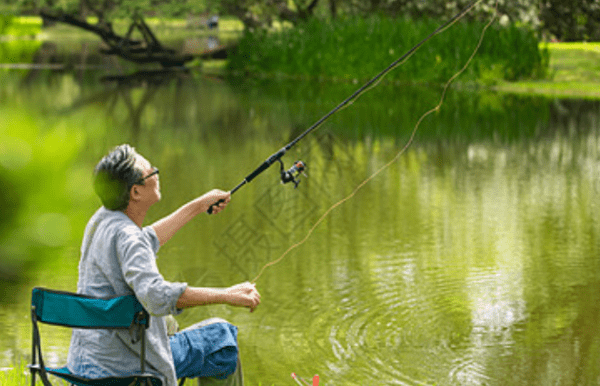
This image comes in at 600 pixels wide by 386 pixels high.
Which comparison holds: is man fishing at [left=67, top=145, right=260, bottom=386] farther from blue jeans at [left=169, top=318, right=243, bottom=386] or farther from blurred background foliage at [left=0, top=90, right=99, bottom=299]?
blurred background foliage at [left=0, top=90, right=99, bottom=299]

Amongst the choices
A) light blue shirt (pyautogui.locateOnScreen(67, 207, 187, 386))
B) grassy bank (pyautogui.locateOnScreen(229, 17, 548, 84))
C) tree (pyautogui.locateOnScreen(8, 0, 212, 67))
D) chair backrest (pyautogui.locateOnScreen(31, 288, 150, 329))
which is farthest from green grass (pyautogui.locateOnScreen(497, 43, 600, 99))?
chair backrest (pyautogui.locateOnScreen(31, 288, 150, 329))

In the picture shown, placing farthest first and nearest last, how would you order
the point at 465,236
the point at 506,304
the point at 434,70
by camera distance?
the point at 434,70 → the point at 465,236 → the point at 506,304

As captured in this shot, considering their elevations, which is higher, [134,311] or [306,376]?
[134,311]

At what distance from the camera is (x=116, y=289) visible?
3127 millimetres

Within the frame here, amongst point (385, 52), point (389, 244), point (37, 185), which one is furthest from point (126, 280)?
point (385, 52)

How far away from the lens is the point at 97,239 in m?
3.15

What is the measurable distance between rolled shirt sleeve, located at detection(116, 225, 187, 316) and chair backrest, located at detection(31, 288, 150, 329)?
59 millimetres

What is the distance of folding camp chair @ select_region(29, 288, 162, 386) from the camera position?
3.03 metres

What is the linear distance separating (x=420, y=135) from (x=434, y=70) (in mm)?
8755

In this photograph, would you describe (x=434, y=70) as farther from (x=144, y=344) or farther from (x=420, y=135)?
(x=144, y=344)

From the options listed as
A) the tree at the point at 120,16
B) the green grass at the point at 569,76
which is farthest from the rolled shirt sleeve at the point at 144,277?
the tree at the point at 120,16

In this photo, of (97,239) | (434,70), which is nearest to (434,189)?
(97,239)

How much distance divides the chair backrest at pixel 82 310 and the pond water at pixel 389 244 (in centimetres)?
16

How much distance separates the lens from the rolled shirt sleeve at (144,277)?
303 cm
